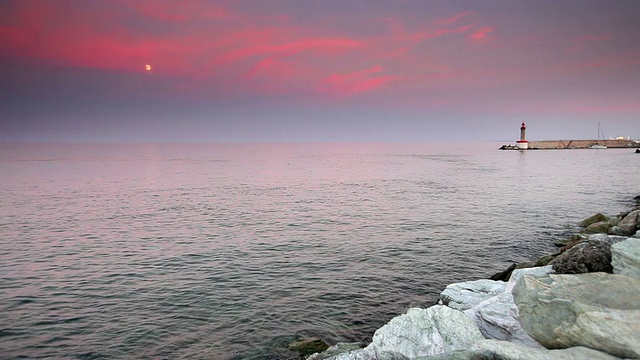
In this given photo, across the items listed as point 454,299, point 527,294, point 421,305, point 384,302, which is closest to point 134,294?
point 384,302

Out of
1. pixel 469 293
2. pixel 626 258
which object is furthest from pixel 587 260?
pixel 469 293

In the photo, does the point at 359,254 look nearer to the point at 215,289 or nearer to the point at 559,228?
the point at 215,289

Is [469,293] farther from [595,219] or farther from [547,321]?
[595,219]

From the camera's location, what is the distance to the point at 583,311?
7.46m

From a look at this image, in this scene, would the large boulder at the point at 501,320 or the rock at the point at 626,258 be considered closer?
the large boulder at the point at 501,320

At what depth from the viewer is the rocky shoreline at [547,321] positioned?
7.00 meters

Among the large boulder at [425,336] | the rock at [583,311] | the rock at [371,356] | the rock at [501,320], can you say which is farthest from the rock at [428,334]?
the rock at [583,311]

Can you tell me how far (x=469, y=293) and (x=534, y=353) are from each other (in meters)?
5.91

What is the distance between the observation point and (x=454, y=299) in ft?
41.1

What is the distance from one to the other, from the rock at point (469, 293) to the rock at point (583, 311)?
10.3 ft

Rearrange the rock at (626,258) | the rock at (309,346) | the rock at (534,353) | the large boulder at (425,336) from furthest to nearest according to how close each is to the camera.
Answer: the rock at (309,346) → the rock at (626,258) → the large boulder at (425,336) → the rock at (534,353)

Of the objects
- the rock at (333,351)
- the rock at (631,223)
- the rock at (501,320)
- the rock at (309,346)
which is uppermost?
the rock at (631,223)

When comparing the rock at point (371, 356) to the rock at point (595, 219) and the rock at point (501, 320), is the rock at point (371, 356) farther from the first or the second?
the rock at point (595, 219)

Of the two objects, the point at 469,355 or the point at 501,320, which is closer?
the point at 469,355
